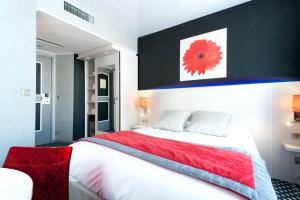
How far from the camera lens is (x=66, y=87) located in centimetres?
393

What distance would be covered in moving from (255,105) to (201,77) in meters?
0.95

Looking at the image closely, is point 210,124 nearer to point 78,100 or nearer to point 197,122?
point 197,122

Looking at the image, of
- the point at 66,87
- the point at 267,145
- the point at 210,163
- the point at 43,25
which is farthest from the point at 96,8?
the point at 267,145

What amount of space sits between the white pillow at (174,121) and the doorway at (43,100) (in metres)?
2.81

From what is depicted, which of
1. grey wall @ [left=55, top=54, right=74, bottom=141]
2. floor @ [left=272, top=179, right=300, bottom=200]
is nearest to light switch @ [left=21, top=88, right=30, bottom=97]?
grey wall @ [left=55, top=54, right=74, bottom=141]

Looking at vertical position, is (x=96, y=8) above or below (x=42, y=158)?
above

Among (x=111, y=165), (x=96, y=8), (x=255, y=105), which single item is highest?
(x=96, y=8)

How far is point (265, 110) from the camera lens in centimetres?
229

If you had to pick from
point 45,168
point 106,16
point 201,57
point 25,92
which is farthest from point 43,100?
point 201,57

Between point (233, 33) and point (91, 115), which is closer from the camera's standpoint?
point (233, 33)

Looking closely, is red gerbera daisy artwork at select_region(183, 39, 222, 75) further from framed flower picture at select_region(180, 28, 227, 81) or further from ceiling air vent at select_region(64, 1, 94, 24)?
ceiling air vent at select_region(64, 1, 94, 24)

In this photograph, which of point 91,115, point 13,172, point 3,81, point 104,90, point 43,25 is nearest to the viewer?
point 13,172

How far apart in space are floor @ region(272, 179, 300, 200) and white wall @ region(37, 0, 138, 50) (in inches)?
129

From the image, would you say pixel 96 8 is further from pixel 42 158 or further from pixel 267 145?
pixel 267 145
